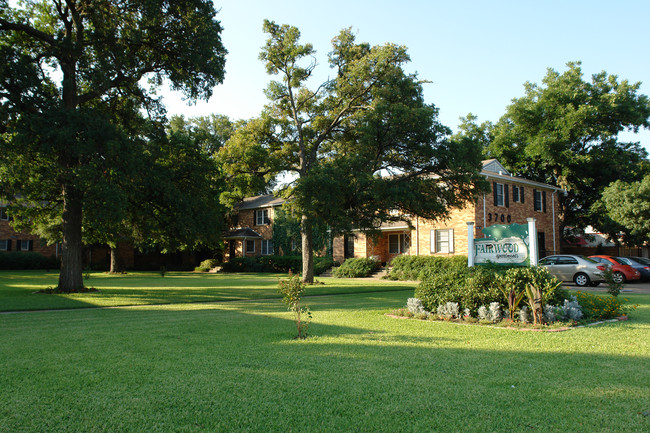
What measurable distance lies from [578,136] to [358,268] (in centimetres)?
1977

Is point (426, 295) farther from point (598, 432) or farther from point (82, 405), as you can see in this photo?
point (82, 405)

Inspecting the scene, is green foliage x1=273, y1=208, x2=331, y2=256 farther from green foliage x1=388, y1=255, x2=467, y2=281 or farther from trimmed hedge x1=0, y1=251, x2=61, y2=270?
trimmed hedge x1=0, y1=251, x2=61, y2=270

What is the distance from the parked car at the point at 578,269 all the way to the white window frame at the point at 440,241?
6.03 meters

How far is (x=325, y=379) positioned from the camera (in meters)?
5.13

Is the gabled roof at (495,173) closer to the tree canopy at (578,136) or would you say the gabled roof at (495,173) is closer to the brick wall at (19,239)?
the tree canopy at (578,136)

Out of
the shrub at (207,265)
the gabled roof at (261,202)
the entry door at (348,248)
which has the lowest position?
the shrub at (207,265)

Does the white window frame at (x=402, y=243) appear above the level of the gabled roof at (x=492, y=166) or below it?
below

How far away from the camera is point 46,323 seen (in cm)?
1007

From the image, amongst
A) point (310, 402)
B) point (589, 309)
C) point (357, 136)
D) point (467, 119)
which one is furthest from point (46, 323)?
point (467, 119)

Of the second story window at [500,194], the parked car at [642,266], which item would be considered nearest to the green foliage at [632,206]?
the parked car at [642,266]

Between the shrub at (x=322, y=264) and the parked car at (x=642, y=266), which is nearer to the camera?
the parked car at (x=642, y=266)

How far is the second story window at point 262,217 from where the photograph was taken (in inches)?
1654

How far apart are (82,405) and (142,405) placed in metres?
0.57

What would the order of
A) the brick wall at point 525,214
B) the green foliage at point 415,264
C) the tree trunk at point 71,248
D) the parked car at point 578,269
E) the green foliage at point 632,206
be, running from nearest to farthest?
1. the tree trunk at point 71,248
2. the parked car at point 578,269
3. the green foliage at point 415,264
4. the green foliage at point 632,206
5. the brick wall at point 525,214
